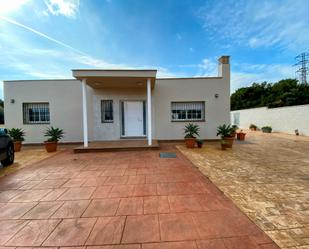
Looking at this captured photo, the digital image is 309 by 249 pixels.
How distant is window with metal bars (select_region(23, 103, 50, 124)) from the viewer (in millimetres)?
9648

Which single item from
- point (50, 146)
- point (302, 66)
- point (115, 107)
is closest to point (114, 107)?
point (115, 107)

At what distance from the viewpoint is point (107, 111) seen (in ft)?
31.3

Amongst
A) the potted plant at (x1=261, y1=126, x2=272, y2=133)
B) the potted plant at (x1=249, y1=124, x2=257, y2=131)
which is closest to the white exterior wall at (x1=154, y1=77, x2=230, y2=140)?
the potted plant at (x1=261, y1=126, x2=272, y2=133)

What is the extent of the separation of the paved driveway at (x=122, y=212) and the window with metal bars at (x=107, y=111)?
201 inches

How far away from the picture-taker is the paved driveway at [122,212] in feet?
6.69

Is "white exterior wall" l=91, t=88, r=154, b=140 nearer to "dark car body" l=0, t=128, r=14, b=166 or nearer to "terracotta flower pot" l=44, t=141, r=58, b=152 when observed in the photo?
"terracotta flower pot" l=44, t=141, r=58, b=152

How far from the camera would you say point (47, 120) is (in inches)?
381

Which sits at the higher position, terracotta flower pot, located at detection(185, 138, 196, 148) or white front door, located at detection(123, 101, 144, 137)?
white front door, located at detection(123, 101, 144, 137)

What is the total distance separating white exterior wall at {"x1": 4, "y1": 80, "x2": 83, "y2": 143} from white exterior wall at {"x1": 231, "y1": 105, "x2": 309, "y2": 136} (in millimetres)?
14522

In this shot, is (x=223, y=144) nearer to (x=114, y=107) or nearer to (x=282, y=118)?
(x=114, y=107)

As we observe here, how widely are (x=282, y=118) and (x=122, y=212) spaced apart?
15.6 meters

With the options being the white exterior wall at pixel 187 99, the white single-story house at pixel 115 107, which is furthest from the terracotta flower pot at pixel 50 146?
the white exterior wall at pixel 187 99

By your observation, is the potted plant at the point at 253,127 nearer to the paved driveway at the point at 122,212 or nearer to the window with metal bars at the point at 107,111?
the window with metal bars at the point at 107,111

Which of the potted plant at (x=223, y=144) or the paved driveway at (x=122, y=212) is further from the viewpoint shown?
the potted plant at (x=223, y=144)
